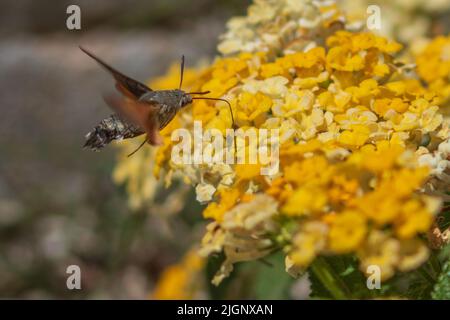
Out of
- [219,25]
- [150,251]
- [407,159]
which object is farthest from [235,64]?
[219,25]

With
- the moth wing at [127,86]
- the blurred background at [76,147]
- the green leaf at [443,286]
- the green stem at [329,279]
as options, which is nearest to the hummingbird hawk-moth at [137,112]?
the moth wing at [127,86]

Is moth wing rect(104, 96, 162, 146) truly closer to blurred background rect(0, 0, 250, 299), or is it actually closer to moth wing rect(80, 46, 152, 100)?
moth wing rect(80, 46, 152, 100)

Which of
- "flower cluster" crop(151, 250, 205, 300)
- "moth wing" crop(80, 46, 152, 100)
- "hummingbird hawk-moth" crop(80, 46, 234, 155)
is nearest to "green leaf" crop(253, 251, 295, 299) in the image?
"flower cluster" crop(151, 250, 205, 300)

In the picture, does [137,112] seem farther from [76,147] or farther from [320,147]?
[76,147]

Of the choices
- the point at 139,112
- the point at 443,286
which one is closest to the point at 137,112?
the point at 139,112
